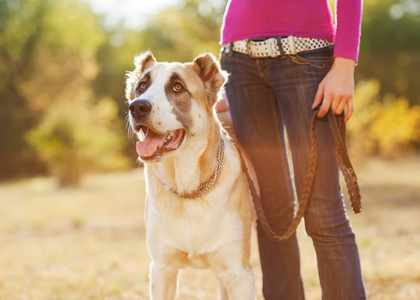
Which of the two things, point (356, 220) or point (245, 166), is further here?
point (356, 220)

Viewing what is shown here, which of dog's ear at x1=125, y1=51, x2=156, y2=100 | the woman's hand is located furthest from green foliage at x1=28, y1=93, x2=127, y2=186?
the woman's hand

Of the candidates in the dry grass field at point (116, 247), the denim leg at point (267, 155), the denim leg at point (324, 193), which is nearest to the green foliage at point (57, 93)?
the dry grass field at point (116, 247)

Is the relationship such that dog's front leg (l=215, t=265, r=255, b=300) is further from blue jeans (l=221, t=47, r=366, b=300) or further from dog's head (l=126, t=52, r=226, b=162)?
dog's head (l=126, t=52, r=226, b=162)

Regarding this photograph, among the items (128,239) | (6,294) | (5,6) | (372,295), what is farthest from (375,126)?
(5,6)

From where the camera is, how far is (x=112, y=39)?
36.7m

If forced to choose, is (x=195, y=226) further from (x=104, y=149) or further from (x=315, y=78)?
(x=104, y=149)

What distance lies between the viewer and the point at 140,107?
8.13 feet

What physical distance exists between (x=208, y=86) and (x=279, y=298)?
1.40 m

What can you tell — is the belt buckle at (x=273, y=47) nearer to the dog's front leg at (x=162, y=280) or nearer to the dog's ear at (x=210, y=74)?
the dog's ear at (x=210, y=74)

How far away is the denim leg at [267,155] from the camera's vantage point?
2.75m

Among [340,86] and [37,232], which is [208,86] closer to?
[340,86]

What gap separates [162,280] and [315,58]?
1481 mm

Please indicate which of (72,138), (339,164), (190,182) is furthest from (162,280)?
(72,138)

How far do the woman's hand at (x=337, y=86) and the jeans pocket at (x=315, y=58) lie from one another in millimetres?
100
